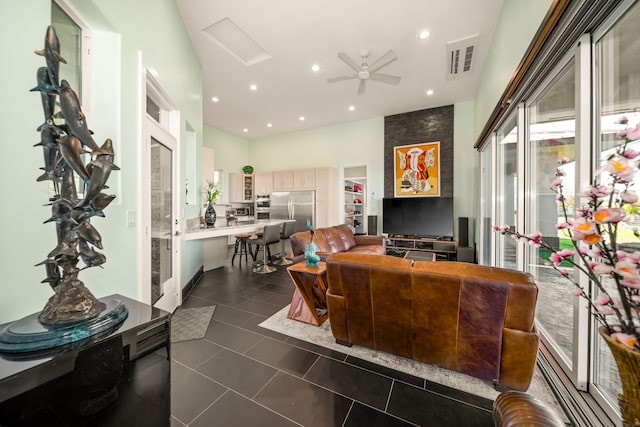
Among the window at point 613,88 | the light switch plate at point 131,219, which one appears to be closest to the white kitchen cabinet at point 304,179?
the light switch plate at point 131,219

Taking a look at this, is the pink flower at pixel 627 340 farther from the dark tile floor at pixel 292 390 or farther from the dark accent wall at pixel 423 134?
the dark accent wall at pixel 423 134

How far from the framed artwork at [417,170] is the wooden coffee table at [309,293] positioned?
4045 mm

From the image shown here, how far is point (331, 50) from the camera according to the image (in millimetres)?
3430

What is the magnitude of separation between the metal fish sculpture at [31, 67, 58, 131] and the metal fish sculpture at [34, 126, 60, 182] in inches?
1.0

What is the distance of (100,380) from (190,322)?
1803mm

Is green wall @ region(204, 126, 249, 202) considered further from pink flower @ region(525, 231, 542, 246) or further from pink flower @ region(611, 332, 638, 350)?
pink flower @ region(611, 332, 638, 350)

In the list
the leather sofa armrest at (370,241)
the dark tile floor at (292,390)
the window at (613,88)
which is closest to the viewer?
the window at (613,88)

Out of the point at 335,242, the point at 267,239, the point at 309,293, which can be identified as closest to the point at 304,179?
the point at 267,239

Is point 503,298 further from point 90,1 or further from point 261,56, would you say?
point 261,56

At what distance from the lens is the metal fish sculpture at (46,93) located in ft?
2.82

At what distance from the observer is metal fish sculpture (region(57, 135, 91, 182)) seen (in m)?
0.87

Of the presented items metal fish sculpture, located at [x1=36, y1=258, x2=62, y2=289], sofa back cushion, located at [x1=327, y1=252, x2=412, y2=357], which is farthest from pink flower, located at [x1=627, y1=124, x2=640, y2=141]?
metal fish sculpture, located at [x1=36, y1=258, x2=62, y2=289]

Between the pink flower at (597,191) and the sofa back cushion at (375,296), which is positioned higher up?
the pink flower at (597,191)

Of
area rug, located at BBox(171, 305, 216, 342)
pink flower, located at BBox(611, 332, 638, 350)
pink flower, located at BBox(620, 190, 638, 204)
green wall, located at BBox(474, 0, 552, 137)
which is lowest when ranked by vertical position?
area rug, located at BBox(171, 305, 216, 342)
